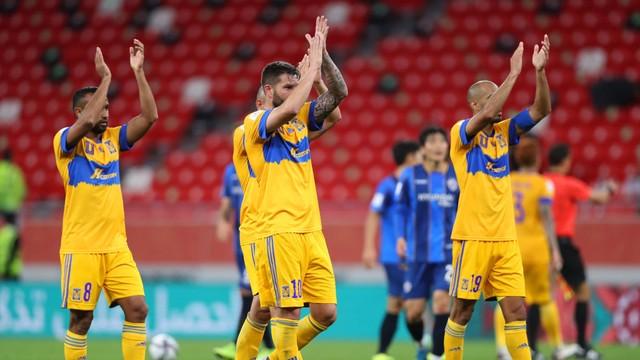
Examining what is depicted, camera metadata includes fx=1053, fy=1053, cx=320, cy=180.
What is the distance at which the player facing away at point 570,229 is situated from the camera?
11.6 meters

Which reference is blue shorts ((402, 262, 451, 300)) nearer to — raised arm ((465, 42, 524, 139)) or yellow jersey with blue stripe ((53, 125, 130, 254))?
raised arm ((465, 42, 524, 139))

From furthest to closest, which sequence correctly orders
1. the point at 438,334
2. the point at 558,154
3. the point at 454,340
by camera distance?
the point at 558,154, the point at 438,334, the point at 454,340

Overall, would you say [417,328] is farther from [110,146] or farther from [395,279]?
[110,146]

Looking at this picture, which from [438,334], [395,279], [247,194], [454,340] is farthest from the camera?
[395,279]

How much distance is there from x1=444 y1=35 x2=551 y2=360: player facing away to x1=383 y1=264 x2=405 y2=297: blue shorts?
2701 mm

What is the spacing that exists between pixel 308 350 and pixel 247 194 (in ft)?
18.6

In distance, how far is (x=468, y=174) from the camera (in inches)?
325

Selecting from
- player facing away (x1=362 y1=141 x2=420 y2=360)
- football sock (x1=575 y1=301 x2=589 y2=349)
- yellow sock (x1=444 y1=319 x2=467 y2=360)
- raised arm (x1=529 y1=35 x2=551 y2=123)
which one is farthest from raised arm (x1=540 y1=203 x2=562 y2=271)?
raised arm (x1=529 y1=35 x2=551 y2=123)

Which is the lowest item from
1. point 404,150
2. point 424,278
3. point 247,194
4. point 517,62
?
point 424,278

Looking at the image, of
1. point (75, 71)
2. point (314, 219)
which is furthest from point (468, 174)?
point (75, 71)

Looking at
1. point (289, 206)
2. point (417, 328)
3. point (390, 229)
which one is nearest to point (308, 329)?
point (289, 206)

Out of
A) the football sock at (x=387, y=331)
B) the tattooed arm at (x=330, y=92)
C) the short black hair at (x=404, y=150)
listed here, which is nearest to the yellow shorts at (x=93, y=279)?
the tattooed arm at (x=330, y=92)

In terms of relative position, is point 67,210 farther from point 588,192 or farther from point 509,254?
point 588,192

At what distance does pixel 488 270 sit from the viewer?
323 inches
